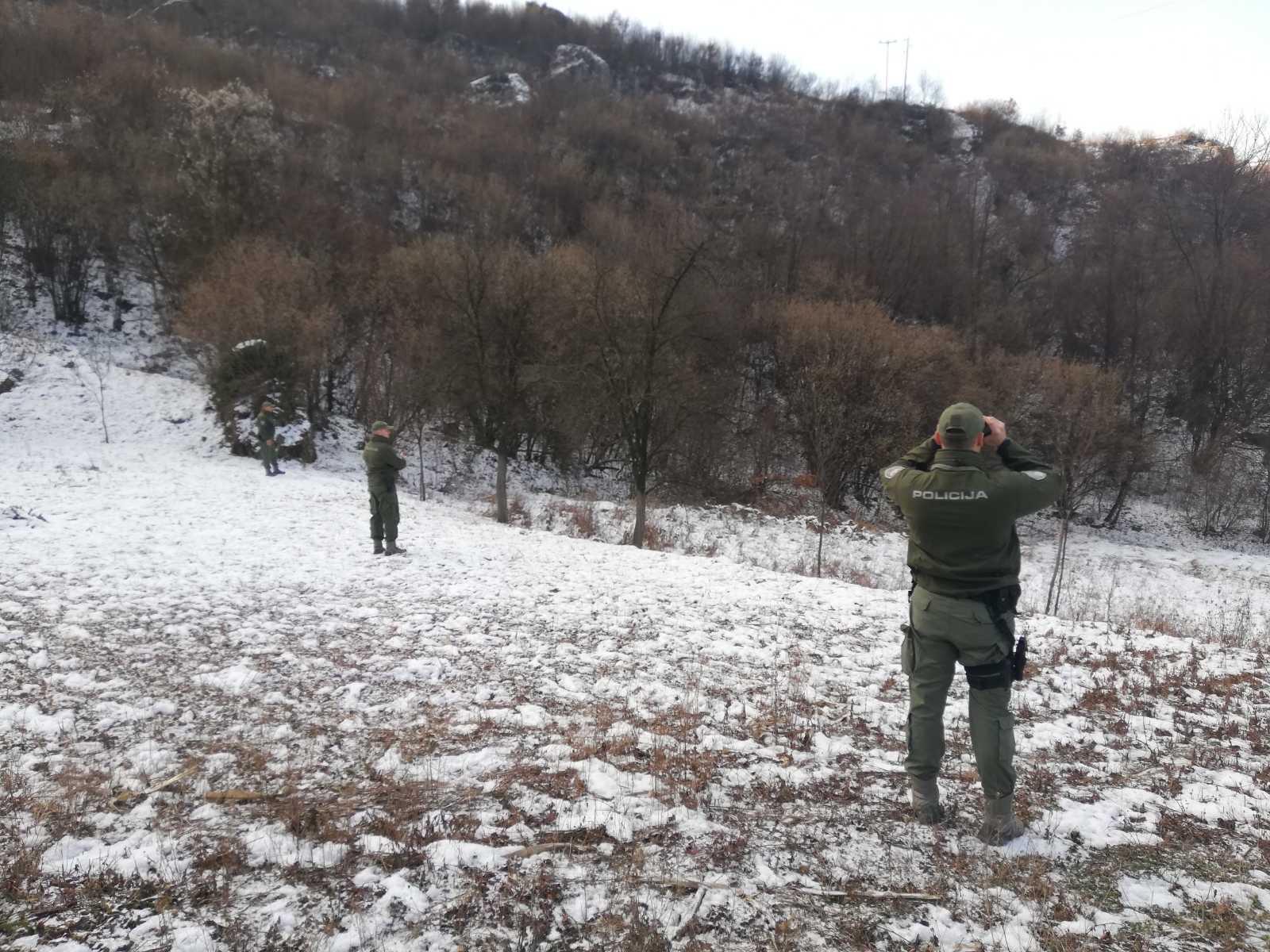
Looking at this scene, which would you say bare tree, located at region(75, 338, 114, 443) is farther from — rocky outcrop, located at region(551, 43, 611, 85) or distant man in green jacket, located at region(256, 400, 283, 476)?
rocky outcrop, located at region(551, 43, 611, 85)

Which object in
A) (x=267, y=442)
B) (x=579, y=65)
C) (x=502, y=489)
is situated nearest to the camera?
(x=502, y=489)

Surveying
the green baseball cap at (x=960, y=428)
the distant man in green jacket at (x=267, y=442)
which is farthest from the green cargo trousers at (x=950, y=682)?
the distant man in green jacket at (x=267, y=442)

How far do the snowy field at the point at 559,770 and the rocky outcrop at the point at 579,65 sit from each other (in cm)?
9412

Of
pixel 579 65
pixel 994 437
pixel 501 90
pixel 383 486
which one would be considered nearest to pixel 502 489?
pixel 383 486

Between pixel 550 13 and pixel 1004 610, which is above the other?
pixel 550 13

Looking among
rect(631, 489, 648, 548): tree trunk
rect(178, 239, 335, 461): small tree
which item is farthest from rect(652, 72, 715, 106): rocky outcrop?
rect(631, 489, 648, 548): tree trunk

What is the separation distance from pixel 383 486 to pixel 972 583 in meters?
9.53

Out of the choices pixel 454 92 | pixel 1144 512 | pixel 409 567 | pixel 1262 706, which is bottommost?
pixel 1144 512

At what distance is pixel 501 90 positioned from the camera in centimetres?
7700

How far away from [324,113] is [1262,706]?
220 feet

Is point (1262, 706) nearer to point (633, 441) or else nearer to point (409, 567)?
point (409, 567)

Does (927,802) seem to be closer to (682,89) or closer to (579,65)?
(579,65)

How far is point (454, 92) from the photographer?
2980 inches

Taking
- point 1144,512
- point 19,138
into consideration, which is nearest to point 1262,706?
point 1144,512
